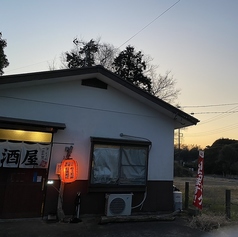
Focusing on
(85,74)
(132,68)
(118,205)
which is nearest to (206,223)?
(118,205)

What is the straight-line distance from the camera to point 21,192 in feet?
23.1

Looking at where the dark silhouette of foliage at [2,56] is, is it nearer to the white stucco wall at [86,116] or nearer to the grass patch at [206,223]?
the white stucco wall at [86,116]

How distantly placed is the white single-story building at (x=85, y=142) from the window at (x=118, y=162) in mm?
33

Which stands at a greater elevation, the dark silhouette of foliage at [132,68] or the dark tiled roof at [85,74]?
the dark silhouette of foliage at [132,68]

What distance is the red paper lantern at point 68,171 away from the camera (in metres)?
6.89

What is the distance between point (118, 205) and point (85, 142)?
94.5 inches

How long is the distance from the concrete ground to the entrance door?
28cm

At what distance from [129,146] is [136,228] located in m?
2.77

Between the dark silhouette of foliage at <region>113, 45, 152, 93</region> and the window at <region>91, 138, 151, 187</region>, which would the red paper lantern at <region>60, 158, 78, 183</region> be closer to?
the window at <region>91, 138, 151, 187</region>

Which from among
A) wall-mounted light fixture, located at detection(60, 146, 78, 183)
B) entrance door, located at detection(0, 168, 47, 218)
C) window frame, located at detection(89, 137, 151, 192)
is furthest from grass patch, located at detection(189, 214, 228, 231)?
entrance door, located at detection(0, 168, 47, 218)

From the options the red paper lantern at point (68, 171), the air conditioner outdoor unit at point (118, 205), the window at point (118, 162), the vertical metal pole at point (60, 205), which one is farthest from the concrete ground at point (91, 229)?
the window at point (118, 162)

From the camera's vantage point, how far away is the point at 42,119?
7332 millimetres

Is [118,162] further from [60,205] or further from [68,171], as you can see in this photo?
[60,205]

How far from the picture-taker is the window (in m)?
7.76
